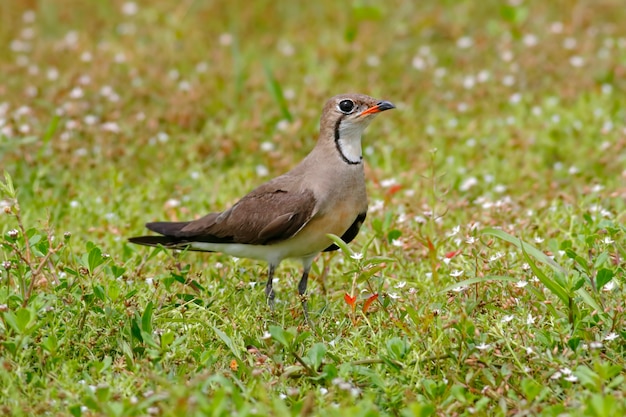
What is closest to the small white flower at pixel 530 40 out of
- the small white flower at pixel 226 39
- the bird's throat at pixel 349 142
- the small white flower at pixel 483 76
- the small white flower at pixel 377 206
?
the small white flower at pixel 483 76

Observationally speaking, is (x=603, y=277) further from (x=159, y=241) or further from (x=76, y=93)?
(x=76, y=93)

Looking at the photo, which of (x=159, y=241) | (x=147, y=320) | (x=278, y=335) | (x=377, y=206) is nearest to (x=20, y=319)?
(x=147, y=320)

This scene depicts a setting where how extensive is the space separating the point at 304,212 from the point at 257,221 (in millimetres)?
340

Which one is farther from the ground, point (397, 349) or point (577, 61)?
point (577, 61)

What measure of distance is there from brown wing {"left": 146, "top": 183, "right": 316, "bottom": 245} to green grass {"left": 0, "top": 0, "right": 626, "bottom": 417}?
258 mm

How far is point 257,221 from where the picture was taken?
5.50 meters

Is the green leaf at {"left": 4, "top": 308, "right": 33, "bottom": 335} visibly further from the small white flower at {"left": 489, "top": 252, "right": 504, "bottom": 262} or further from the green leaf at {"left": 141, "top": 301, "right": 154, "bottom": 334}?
the small white flower at {"left": 489, "top": 252, "right": 504, "bottom": 262}

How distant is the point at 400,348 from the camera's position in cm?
426

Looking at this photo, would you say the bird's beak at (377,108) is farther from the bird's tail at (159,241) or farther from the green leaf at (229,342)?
the green leaf at (229,342)

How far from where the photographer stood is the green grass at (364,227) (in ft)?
13.8

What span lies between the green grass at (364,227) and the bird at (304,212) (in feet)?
0.63

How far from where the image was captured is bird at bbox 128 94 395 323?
17.5 ft

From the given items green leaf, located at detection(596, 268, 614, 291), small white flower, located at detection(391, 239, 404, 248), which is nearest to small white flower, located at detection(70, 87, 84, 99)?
small white flower, located at detection(391, 239, 404, 248)

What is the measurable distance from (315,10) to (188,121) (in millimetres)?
3194
